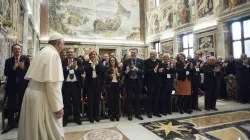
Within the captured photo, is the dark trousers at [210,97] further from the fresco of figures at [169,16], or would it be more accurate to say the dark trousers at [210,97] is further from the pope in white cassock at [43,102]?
the fresco of figures at [169,16]

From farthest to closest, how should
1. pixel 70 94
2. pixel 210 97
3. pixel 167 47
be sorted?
pixel 167 47
pixel 210 97
pixel 70 94

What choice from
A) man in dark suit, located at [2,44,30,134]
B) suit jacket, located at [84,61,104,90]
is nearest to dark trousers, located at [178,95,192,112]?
suit jacket, located at [84,61,104,90]

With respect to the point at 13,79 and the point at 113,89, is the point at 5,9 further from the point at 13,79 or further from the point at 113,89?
the point at 113,89

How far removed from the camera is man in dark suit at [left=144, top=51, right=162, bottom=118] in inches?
210

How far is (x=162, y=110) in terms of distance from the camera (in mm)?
5633

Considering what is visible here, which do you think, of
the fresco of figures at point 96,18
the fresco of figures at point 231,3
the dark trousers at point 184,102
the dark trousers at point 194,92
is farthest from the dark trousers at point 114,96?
the fresco of figures at point 96,18

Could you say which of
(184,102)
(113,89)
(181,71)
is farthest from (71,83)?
(184,102)

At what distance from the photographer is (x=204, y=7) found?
1160 cm

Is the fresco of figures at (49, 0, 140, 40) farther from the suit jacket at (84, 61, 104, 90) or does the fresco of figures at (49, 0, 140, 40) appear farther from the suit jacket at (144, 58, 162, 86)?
→ the suit jacket at (144, 58, 162, 86)

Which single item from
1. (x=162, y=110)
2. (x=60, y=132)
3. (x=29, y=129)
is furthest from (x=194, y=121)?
(x=29, y=129)

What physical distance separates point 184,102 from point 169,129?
6.53 feet

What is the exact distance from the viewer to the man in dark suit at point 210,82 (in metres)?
6.12

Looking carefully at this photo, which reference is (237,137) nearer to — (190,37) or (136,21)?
(190,37)

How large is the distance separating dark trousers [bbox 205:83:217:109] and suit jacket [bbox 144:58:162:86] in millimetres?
2018
